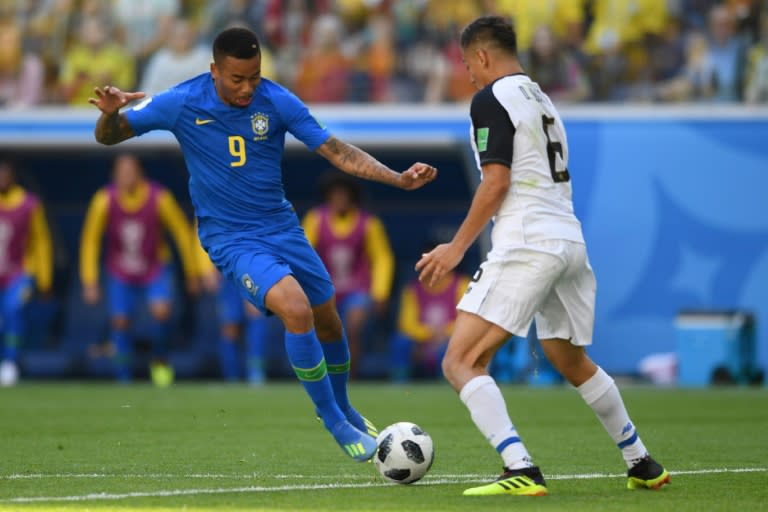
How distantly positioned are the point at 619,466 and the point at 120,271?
10.5 meters

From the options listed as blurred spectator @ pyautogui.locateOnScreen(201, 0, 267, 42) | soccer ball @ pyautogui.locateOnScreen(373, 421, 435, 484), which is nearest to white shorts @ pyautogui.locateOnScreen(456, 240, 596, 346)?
soccer ball @ pyautogui.locateOnScreen(373, 421, 435, 484)

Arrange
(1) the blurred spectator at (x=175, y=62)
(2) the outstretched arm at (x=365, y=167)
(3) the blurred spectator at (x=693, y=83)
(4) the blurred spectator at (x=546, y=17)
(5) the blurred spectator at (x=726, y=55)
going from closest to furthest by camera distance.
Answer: (2) the outstretched arm at (x=365, y=167) → (5) the blurred spectator at (x=726, y=55) → (3) the blurred spectator at (x=693, y=83) → (4) the blurred spectator at (x=546, y=17) → (1) the blurred spectator at (x=175, y=62)

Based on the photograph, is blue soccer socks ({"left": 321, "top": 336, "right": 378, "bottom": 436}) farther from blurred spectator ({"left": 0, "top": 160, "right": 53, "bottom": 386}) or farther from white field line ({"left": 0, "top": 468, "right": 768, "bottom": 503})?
blurred spectator ({"left": 0, "top": 160, "right": 53, "bottom": 386})

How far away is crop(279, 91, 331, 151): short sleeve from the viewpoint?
26.5 ft

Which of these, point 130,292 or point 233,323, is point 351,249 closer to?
point 233,323

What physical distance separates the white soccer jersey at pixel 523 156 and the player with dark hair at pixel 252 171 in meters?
1.12

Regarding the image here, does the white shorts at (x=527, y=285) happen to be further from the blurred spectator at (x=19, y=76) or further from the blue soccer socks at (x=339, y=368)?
the blurred spectator at (x=19, y=76)

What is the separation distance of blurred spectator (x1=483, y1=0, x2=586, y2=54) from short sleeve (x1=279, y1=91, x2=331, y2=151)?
32.7 ft

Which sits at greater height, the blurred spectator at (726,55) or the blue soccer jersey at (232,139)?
the blue soccer jersey at (232,139)

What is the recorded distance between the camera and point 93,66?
1909cm

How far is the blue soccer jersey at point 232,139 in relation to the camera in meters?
8.12

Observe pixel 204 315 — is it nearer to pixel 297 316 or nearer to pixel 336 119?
pixel 336 119

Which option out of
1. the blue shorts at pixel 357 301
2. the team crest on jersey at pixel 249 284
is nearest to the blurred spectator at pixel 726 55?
the blue shorts at pixel 357 301

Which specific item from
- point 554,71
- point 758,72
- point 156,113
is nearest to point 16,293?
point 554,71
